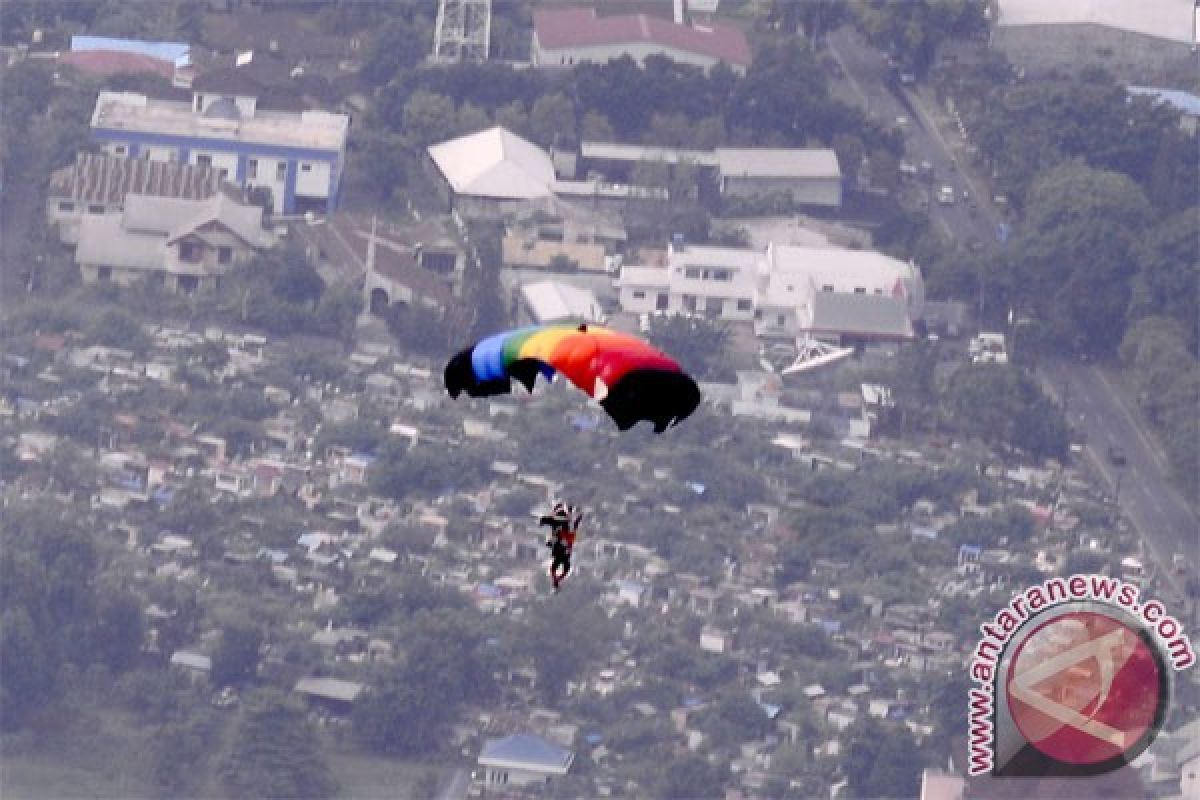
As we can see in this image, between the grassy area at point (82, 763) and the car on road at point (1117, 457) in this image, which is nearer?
the grassy area at point (82, 763)

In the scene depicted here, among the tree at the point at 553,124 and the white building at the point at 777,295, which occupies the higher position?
the white building at the point at 777,295

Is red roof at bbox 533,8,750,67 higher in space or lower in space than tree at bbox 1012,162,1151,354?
lower


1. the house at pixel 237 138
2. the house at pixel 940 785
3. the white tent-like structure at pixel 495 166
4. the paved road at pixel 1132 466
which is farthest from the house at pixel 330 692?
the house at pixel 237 138

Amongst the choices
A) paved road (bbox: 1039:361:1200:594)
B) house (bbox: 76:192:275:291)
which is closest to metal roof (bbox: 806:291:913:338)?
paved road (bbox: 1039:361:1200:594)

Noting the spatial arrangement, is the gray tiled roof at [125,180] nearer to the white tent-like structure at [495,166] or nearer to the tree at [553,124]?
the white tent-like structure at [495,166]

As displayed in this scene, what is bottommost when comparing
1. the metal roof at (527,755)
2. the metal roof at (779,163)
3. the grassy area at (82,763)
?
the metal roof at (779,163)

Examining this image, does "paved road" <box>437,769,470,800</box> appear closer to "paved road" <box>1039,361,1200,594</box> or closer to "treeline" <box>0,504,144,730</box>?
"treeline" <box>0,504,144,730</box>

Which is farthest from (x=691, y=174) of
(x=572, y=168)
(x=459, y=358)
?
(x=459, y=358)
